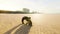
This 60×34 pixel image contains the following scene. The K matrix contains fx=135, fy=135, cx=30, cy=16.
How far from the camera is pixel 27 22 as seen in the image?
565mm

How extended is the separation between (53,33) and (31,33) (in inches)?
2.9

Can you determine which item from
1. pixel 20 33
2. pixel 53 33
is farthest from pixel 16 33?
pixel 53 33

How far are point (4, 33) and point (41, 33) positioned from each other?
10cm

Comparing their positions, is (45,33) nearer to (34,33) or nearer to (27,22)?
(34,33)

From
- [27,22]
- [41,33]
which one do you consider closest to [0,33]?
[41,33]

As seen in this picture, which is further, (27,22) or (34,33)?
(27,22)

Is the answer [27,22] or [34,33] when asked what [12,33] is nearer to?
[34,33]

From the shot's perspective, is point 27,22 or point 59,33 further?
point 27,22

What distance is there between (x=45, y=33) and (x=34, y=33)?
0.11 feet

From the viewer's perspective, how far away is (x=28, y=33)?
0.37 m

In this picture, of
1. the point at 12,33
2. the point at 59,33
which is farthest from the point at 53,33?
the point at 12,33

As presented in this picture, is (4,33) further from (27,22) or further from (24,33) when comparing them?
(27,22)

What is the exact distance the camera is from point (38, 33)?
14.9 inches

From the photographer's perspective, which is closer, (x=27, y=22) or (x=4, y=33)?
(x=4, y=33)
